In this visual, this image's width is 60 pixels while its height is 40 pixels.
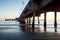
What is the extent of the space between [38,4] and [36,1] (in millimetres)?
A: 1371

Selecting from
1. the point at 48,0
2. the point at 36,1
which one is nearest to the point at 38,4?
the point at 36,1

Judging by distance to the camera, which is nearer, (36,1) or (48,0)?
(48,0)

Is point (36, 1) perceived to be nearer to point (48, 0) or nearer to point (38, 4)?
point (38, 4)

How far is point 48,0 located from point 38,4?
9.79 m

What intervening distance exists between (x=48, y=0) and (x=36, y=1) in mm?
10981

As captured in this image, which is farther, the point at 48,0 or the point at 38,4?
the point at 38,4

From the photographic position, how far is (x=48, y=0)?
25797 mm

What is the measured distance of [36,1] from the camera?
3666 centimetres

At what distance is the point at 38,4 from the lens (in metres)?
35.5
